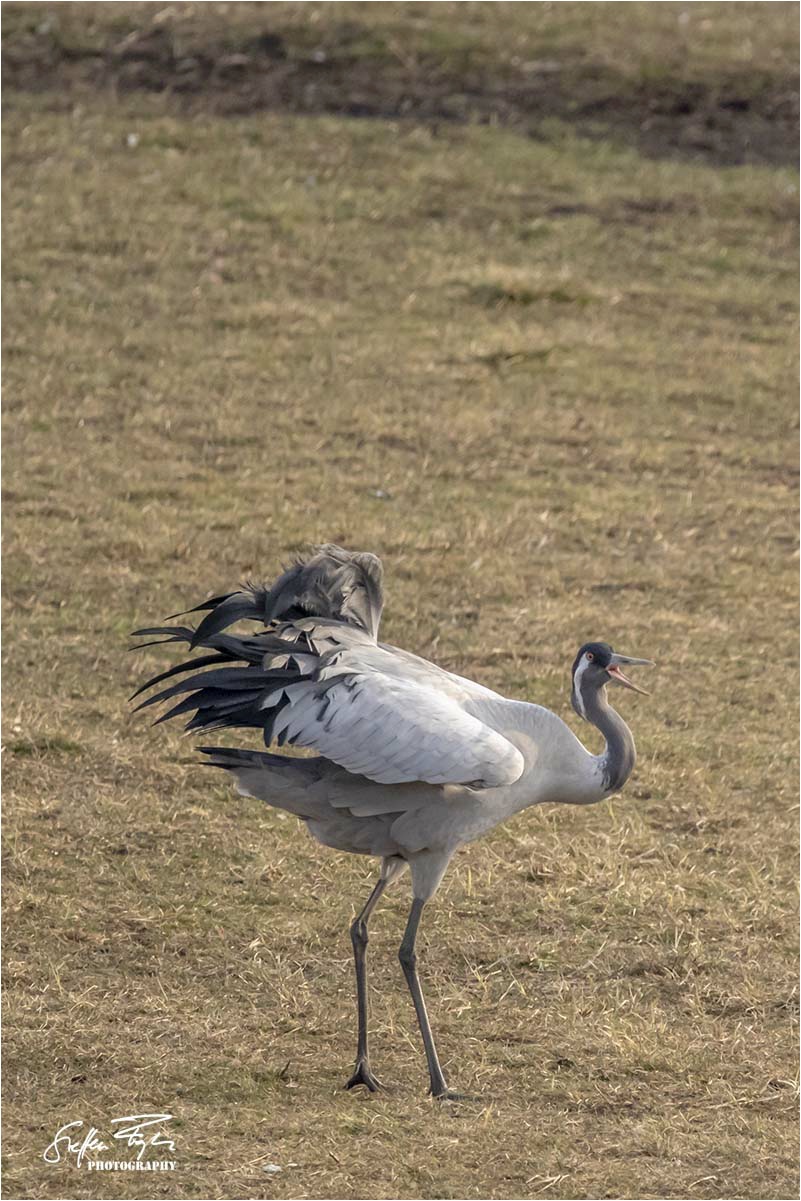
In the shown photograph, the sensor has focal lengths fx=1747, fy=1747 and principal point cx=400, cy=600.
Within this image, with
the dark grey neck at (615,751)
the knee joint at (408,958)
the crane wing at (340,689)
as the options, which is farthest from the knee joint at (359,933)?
the dark grey neck at (615,751)

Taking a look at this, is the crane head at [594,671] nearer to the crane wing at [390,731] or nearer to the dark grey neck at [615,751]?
the dark grey neck at [615,751]

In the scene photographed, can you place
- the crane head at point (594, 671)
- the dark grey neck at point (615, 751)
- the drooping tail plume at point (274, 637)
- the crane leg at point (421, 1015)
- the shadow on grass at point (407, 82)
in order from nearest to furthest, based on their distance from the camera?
the crane leg at point (421, 1015) → the drooping tail plume at point (274, 637) → the dark grey neck at point (615, 751) → the crane head at point (594, 671) → the shadow on grass at point (407, 82)

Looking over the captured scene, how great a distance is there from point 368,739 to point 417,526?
4066 millimetres

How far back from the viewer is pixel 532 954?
A: 500 cm

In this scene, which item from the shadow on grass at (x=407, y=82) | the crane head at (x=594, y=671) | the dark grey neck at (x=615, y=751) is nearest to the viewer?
the dark grey neck at (x=615, y=751)

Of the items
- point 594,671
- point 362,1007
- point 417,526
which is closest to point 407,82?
point 417,526

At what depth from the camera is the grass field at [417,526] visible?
4.38 m

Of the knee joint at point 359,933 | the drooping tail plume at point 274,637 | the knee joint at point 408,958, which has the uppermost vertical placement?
the drooping tail plume at point 274,637

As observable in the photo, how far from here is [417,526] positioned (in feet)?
27.1

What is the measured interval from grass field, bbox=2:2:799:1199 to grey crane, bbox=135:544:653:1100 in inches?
18.2

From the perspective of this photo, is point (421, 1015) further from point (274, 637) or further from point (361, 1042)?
point (274, 637)

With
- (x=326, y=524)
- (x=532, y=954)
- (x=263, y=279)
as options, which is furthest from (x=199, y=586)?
(x=263, y=279)

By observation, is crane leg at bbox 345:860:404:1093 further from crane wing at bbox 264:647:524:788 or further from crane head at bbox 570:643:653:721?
crane head at bbox 570:643:653:721

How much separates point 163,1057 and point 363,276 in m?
7.73
